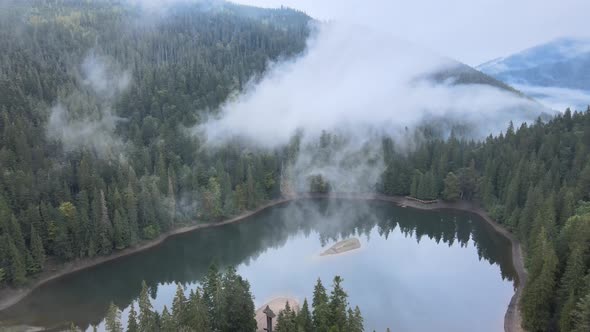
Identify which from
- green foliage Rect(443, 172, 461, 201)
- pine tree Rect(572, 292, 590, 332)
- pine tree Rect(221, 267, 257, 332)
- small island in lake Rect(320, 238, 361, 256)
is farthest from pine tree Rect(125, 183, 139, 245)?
green foliage Rect(443, 172, 461, 201)

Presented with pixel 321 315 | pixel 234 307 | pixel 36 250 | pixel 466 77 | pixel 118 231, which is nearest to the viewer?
pixel 321 315

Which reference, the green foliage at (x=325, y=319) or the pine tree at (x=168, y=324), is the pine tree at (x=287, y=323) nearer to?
the green foliage at (x=325, y=319)

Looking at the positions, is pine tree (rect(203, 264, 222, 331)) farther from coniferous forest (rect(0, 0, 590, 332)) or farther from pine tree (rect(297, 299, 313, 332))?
pine tree (rect(297, 299, 313, 332))

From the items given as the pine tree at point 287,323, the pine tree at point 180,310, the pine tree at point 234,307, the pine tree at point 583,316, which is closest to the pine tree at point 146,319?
the pine tree at point 180,310

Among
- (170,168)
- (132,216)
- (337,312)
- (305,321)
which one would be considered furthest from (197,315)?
(170,168)

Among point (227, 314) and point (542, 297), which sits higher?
point (542, 297)

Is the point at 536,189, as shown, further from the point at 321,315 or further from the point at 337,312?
the point at 321,315

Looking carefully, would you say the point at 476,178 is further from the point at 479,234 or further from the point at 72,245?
the point at 72,245
